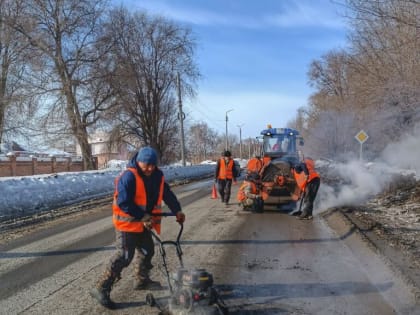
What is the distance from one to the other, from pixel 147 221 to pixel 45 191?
470 inches

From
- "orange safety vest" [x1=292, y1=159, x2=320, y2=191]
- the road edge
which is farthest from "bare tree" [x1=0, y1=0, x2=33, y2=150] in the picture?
Result: the road edge

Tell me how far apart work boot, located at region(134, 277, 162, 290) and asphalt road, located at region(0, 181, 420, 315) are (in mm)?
110

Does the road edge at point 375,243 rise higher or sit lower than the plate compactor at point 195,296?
lower

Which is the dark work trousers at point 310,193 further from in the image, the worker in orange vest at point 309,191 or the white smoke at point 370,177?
the white smoke at point 370,177

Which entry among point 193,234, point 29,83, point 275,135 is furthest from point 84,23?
point 193,234

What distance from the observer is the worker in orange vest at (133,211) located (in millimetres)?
4926

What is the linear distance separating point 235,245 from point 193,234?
130cm

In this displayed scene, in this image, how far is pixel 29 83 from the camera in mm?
29828

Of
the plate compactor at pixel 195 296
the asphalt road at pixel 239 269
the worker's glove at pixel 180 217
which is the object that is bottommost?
the asphalt road at pixel 239 269

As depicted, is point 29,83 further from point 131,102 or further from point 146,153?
point 146,153

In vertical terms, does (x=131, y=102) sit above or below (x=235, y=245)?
above

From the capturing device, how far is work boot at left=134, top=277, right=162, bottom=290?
18.0 ft

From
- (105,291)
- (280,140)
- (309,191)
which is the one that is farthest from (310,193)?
(280,140)

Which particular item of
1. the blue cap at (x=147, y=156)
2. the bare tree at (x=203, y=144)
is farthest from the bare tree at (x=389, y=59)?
the bare tree at (x=203, y=144)
